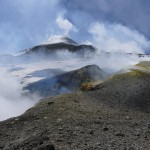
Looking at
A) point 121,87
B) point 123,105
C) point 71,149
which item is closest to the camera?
point 71,149

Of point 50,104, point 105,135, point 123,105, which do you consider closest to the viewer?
point 105,135

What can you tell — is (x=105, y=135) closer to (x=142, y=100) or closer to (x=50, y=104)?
(x=50, y=104)

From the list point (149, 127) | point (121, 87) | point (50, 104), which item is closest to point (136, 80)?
point (121, 87)

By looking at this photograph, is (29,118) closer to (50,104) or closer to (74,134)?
(50,104)

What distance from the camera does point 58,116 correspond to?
47.6 m

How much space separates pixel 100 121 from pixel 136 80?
29745 millimetres

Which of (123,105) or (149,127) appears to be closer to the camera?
(149,127)

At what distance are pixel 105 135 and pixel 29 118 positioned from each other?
1276 cm

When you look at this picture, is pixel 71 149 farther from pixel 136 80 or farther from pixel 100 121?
pixel 136 80

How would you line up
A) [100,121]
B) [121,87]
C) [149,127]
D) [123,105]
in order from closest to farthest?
[149,127]
[100,121]
[123,105]
[121,87]

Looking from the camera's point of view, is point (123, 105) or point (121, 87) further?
point (121, 87)

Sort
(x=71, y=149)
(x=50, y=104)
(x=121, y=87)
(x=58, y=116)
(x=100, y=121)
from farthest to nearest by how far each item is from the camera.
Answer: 1. (x=121, y=87)
2. (x=50, y=104)
3. (x=58, y=116)
4. (x=100, y=121)
5. (x=71, y=149)

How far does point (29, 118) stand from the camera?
48.2 meters

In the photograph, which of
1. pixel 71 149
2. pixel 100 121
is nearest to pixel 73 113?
pixel 100 121
